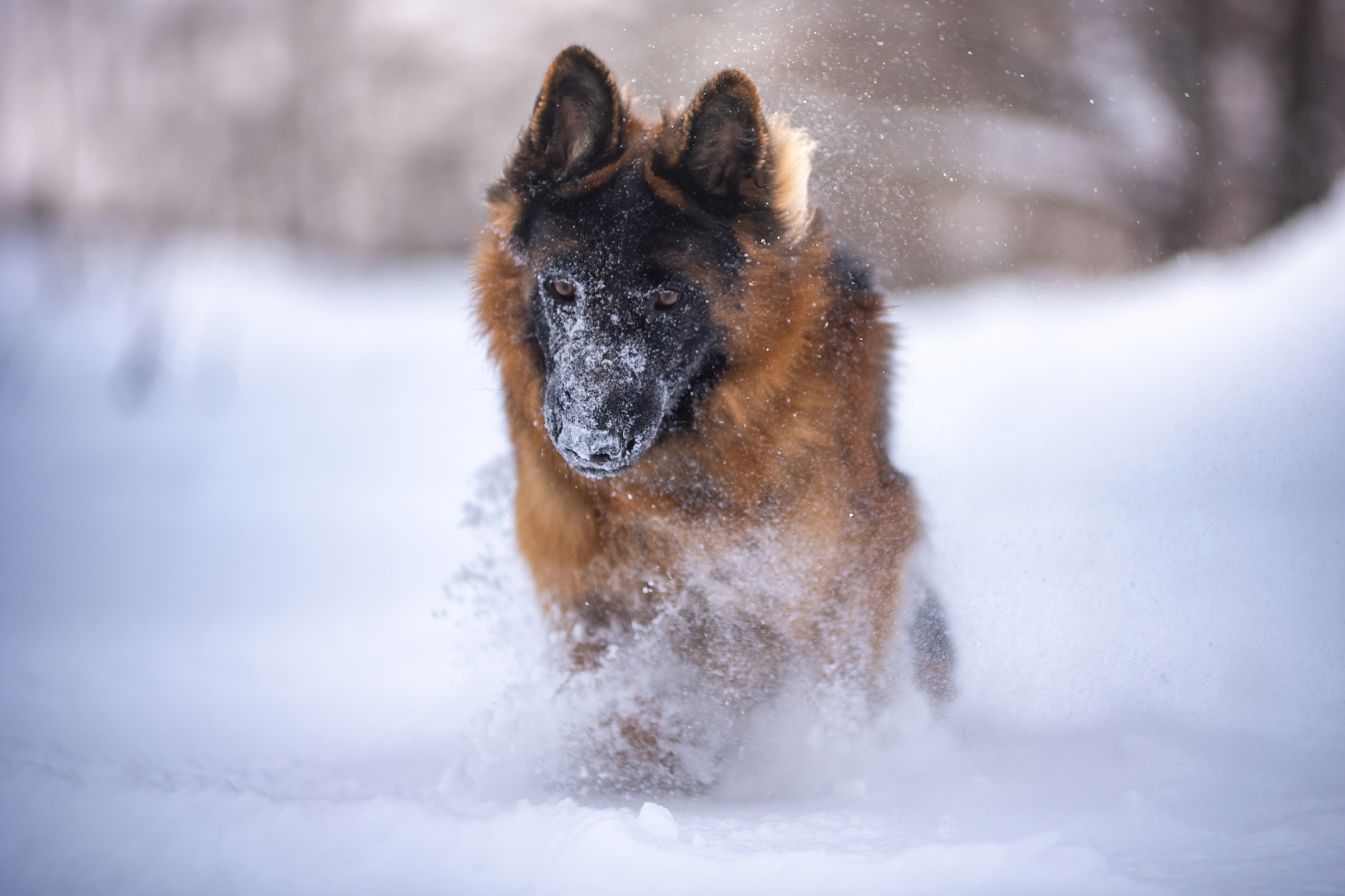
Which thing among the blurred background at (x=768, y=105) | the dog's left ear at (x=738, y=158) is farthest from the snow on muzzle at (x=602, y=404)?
the blurred background at (x=768, y=105)

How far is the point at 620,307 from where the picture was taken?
7.40 ft

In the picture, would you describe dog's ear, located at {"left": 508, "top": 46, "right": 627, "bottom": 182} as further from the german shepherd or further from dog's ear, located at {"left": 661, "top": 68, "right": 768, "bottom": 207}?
dog's ear, located at {"left": 661, "top": 68, "right": 768, "bottom": 207}

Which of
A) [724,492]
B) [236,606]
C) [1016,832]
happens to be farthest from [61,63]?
[1016,832]

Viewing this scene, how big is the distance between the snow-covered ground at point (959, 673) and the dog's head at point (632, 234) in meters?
0.60

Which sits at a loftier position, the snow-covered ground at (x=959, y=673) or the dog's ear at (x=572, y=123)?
the dog's ear at (x=572, y=123)

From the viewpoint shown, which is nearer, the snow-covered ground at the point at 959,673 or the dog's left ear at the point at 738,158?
the snow-covered ground at the point at 959,673

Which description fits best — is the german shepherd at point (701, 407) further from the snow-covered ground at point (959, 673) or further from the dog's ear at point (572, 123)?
the snow-covered ground at point (959, 673)

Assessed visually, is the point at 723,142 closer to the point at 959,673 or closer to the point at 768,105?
the point at 768,105

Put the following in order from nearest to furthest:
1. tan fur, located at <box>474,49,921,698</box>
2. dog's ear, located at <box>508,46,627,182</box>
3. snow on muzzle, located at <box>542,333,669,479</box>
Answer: snow on muzzle, located at <box>542,333,669,479</box> → dog's ear, located at <box>508,46,627,182</box> → tan fur, located at <box>474,49,921,698</box>

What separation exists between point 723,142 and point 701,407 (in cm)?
82

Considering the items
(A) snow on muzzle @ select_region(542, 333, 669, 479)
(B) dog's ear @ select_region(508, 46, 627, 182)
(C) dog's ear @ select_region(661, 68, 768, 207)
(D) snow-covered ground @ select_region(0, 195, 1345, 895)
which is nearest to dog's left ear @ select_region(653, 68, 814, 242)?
(C) dog's ear @ select_region(661, 68, 768, 207)

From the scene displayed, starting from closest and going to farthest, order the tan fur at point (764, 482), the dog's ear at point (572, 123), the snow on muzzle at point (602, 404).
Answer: the snow on muzzle at point (602, 404), the dog's ear at point (572, 123), the tan fur at point (764, 482)

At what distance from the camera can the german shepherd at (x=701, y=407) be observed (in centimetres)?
229

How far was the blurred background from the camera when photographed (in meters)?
3.46
